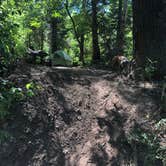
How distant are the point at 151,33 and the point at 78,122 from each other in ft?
7.28

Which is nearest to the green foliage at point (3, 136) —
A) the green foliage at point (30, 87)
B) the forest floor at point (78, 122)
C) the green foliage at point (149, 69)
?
the forest floor at point (78, 122)

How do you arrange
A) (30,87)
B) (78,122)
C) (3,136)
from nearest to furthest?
(3,136) < (30,87) < (78,122)

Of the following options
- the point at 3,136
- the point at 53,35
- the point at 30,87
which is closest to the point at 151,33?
the point at 30,87

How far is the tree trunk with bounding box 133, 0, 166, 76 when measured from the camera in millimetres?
5430

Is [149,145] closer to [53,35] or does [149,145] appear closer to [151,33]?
[151,33]

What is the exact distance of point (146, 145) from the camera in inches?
156

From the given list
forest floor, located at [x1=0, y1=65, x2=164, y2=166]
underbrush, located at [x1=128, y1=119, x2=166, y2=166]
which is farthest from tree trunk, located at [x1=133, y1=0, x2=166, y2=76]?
underbrush, located at [x1=128, y1=119, x2=166, y2=166]

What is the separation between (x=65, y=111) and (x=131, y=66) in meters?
1.81

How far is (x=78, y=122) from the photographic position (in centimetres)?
445

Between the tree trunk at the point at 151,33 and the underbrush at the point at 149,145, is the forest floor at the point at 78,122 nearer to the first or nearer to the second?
the underbrush at the point at 149,145

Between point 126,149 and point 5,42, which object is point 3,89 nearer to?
point 5,42

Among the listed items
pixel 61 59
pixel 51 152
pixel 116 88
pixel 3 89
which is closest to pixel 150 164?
pixel 51 152

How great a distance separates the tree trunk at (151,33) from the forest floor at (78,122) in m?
0.50

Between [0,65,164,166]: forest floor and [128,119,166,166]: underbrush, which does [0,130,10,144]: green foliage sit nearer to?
[0,65,164,166]: forest floor
